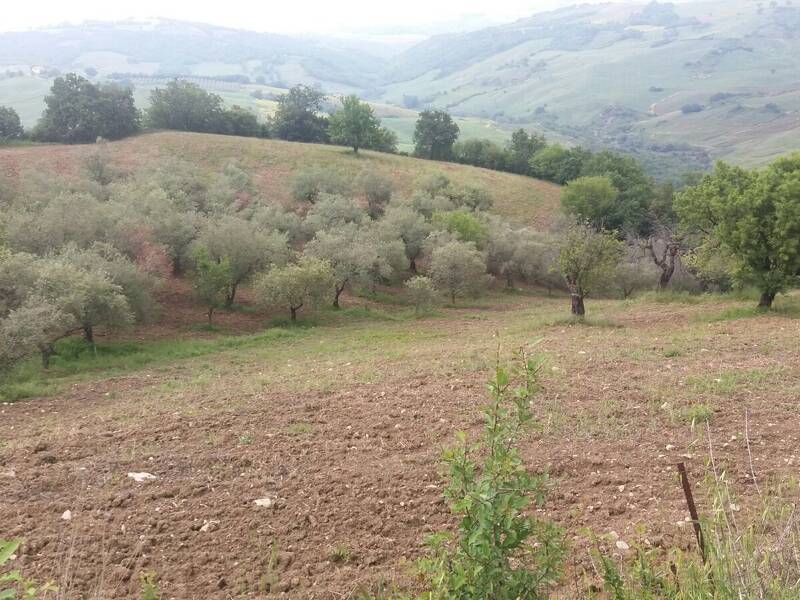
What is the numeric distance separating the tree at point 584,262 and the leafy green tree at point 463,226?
60.8 feet

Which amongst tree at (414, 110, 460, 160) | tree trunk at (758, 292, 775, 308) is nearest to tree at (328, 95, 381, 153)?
tree at (414, 110, 460, 160)

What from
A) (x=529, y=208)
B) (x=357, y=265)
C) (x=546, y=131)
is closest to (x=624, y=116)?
(x=546, y=131)

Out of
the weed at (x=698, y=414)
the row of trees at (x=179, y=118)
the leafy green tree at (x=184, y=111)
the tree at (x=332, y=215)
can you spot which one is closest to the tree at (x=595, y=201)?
the tree at (x=332, y=215)

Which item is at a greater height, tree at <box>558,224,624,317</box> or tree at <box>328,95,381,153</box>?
tree at <box>328,95,381,153</box>

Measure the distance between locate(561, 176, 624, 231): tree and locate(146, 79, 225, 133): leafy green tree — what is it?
1736 inches

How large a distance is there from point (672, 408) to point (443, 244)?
28.6 meters

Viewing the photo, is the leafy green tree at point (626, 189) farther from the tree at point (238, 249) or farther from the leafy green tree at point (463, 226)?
the tree at point (238, 249)

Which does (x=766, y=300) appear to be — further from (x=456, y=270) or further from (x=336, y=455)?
(x=336, y=455)

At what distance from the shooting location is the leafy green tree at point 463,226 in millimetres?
42031

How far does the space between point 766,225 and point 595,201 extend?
36216mm

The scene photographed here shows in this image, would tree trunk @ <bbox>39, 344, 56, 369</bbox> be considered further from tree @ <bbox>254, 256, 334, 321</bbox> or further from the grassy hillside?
the grassy hillside

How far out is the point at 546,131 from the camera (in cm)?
18112

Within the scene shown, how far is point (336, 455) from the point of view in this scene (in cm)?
960

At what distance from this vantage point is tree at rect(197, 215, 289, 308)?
98.1 ft
